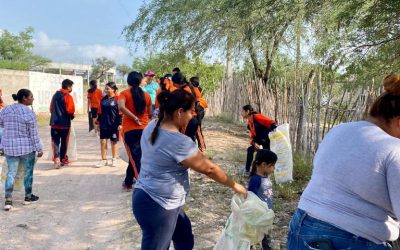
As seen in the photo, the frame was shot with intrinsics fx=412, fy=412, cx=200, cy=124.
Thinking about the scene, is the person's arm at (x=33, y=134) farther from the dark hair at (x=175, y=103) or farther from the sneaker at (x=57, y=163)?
the dark hair at (x=175, y=103)

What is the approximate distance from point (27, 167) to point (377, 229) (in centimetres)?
512

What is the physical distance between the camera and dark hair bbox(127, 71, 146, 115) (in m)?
5.84

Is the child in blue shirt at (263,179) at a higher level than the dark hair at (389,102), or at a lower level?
lower

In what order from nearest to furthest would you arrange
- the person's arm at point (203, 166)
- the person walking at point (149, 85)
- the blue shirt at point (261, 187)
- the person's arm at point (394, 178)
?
1. the person's arm at point (394, 178)
2. the person's arm at point (203, 166)
3. the blue shirt at point (261, 187)
4. the person walking at point (149, 85)

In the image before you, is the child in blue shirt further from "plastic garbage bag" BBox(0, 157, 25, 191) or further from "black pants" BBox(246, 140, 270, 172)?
"plastic garbage bag" BBox(0, 157, 25, 191)

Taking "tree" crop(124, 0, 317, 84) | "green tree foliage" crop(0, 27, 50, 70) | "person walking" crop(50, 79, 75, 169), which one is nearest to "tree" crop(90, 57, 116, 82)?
"green tree foliage" crop(0, 27, 50, 70)

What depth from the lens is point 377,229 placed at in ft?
5.81

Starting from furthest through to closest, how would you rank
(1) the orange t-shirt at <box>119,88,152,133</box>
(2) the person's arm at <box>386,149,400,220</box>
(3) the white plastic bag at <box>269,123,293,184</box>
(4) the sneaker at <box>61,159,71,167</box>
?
(4) the sneaker at <box>61,159,71,167</box>
(3) the white plastic bag at <box>269,123,293,184</box>
(1) the orange t-shirt at <box>119,88,152,133</box>
(2) the person's arm at <box>386,149,400,220</box>

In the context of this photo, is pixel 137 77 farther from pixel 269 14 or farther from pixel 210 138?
pixel 210 138

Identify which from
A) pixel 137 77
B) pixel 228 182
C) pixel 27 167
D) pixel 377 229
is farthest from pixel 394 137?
pixel 27 167

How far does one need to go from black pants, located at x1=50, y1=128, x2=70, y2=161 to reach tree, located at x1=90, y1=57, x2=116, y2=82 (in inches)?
1322

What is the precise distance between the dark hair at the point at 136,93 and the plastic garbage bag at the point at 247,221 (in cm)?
305

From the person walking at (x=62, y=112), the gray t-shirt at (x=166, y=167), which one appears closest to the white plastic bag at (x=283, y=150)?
the gray t-shirt at (x=166, y=167)

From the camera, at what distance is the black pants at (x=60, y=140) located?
791 centimetres
